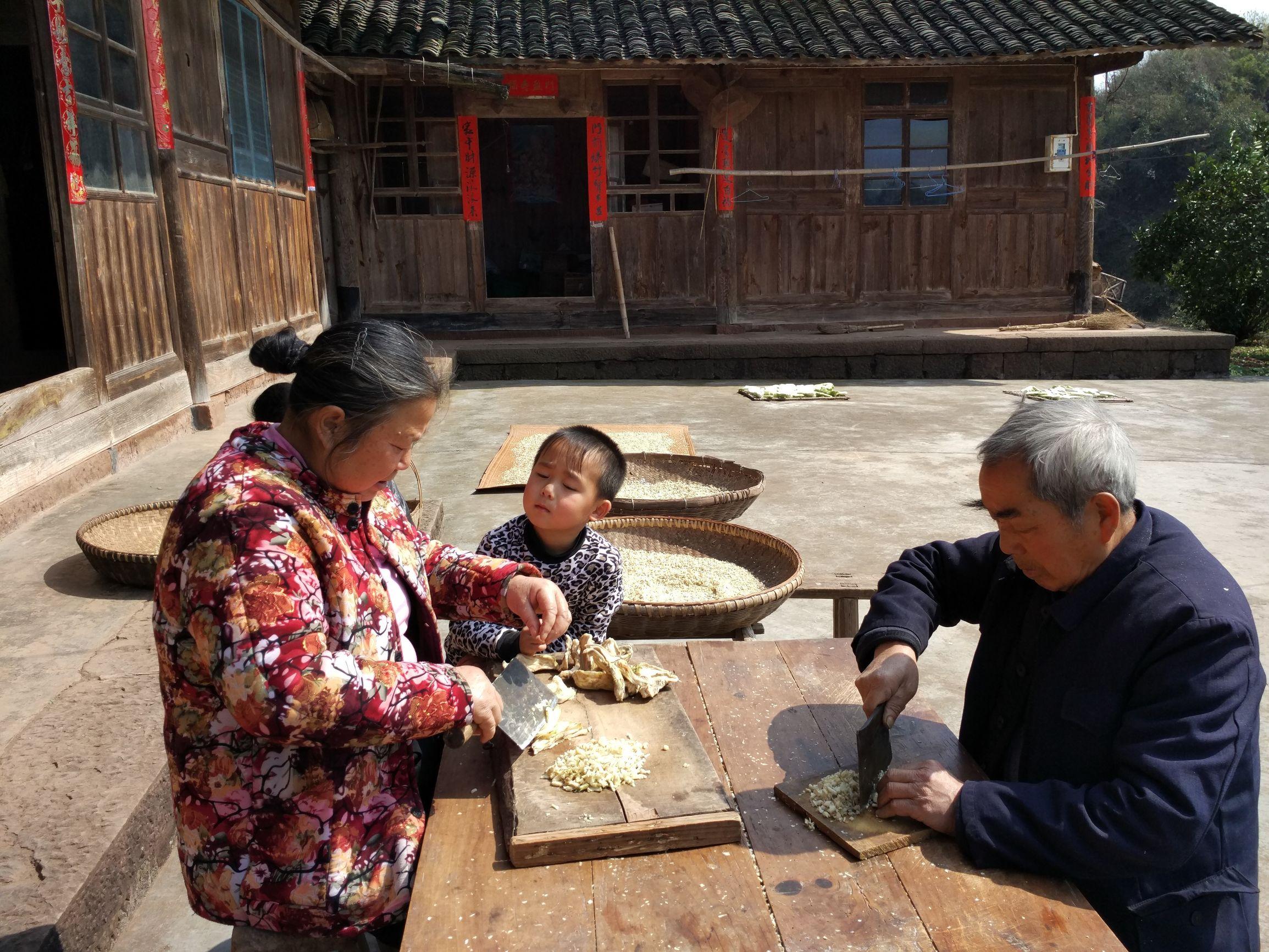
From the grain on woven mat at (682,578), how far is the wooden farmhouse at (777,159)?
762 cm

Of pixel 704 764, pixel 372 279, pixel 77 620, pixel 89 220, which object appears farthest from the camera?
pixel 372 279

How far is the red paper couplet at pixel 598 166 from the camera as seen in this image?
11.1 metres

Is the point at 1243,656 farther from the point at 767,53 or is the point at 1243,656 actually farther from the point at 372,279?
the point at 372,279

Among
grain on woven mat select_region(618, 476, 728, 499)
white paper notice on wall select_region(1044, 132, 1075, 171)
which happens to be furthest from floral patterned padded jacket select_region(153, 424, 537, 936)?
white paper notice on wall select_region(1044, 132, 1075, 171)

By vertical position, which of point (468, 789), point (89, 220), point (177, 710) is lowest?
point (468, 789)

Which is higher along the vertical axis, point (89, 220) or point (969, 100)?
point (969, 100)

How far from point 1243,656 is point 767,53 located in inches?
390

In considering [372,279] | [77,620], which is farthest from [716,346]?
[77,620]

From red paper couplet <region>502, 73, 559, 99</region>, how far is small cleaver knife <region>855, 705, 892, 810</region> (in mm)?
10319

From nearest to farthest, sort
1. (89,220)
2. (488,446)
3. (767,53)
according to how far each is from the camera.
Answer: (89,220)
(488,446)
(767,53)

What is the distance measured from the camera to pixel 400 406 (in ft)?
5.23

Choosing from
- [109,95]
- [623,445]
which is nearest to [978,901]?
[623,445]

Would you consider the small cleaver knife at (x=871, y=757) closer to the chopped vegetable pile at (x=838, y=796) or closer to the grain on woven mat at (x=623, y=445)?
the chopped vegetable pile at (x=838, y=796)

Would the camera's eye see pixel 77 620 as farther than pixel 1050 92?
No
